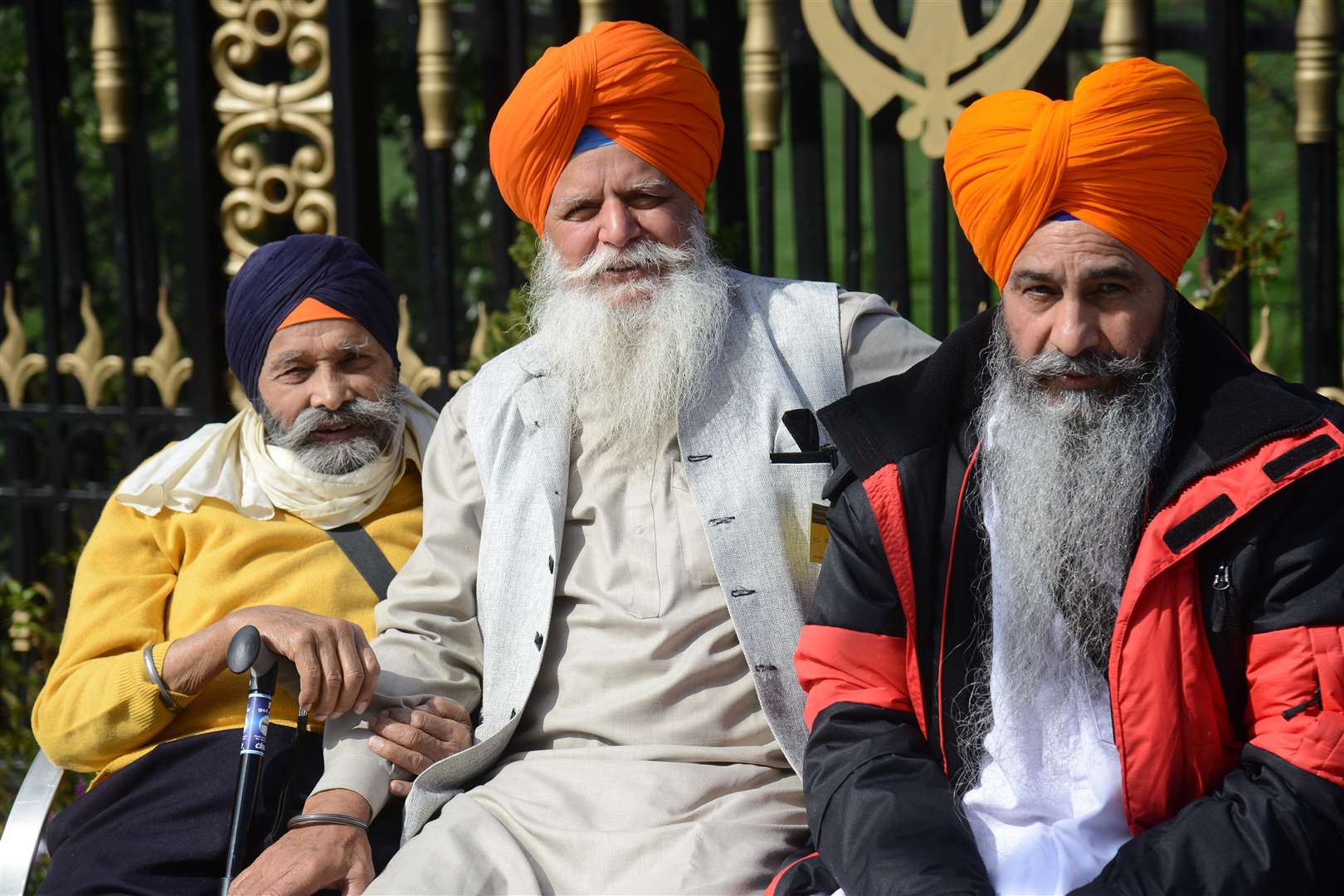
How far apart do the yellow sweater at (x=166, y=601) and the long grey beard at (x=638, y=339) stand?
0.64 meters

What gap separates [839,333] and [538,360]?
704mm

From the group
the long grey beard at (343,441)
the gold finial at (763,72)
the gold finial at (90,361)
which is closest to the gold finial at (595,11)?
the gold finial at (763,72)

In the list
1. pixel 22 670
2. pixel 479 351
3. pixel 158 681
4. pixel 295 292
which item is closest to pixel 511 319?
pixel 479 351

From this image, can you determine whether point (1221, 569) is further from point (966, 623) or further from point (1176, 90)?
point (1176, 90)

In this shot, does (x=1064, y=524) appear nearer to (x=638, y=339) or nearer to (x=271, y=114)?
(x=638, y=339)

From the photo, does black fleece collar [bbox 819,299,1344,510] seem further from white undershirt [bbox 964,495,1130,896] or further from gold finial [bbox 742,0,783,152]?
gold finial [bbox 742,0,783,152]

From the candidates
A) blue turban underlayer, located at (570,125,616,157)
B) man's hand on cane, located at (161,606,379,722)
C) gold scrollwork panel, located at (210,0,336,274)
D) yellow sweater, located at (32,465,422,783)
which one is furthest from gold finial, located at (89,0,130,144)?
man's hand on cane, located at (161,606,379,722)

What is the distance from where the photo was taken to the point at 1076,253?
2707 mm

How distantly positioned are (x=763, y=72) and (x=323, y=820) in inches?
108

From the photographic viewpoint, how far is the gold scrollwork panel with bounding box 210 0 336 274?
16.7 feet

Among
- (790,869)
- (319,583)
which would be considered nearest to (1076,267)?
(790,869)

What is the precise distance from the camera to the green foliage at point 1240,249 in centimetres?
445

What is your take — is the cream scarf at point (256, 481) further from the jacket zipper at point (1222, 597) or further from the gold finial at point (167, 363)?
the jacket zipper at point (1222, 597)

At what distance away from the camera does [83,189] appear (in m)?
7.47
